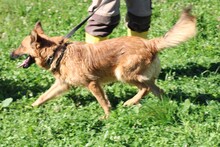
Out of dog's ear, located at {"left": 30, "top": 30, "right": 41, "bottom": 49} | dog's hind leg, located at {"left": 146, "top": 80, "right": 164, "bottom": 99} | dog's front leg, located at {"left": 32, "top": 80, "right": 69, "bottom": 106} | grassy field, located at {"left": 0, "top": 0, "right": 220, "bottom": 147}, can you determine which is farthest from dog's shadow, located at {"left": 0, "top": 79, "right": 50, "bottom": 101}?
dog's hind leg, located at {"left": 146, "top": 80, "right": 164, "bottom": 99}

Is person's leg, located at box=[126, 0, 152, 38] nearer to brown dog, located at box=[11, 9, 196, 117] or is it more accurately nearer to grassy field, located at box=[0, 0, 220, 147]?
grassy field, located at box=[0, 0, 220, 147]

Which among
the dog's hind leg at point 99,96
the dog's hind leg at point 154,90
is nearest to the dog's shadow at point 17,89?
the dog's hind leg at point 99,96

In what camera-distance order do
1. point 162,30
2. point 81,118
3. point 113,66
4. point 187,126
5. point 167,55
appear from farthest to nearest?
point 162,30, point 167,55, point 113,66, point 81,118, point 187,126

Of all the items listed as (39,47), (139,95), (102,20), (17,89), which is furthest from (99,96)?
(17,89)

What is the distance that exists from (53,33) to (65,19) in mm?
537

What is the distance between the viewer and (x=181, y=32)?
520cm

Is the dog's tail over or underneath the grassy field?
over

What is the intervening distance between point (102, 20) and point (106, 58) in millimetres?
756

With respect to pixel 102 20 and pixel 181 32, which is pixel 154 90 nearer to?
pixel 181 32

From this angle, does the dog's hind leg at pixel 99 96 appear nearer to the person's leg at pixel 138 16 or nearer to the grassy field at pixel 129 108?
the grassy field at pixel 129 108

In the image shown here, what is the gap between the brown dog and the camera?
205 inches

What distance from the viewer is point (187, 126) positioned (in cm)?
461

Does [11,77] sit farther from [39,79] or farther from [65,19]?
[65,19]

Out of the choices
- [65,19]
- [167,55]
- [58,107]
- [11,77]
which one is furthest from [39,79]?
[65,19]
